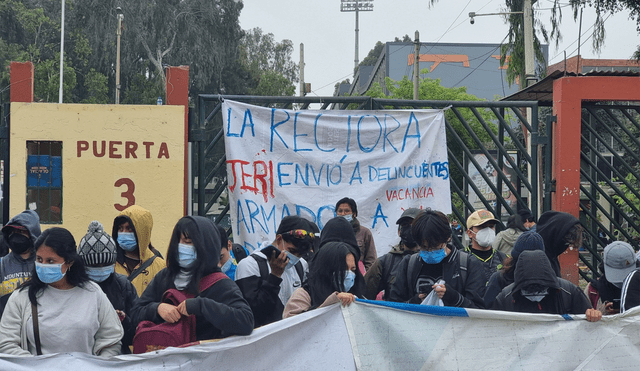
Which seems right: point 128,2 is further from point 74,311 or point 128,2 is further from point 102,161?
point 74,311

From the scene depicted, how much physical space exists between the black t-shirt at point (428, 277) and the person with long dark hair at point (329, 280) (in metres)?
0.57

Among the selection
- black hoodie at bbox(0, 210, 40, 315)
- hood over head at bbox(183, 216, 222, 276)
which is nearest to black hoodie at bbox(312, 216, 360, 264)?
hood over head at bbox(183, 216, 222, 276)

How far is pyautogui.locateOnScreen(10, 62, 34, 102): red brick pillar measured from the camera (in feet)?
21.6

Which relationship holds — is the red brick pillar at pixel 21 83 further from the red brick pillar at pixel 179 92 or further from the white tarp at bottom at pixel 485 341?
the white tarp at bottom at pixel 485 341

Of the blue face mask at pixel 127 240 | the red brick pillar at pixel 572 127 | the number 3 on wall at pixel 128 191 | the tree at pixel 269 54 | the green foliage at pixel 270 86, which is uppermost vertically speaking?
the tree at pixel 269 54

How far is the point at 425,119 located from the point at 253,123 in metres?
1.80

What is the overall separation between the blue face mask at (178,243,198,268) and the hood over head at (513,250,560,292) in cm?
183

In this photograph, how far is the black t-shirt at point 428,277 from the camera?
4.13 metres

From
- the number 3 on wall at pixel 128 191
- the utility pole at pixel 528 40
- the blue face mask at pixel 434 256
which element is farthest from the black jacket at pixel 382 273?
the utility pole at pixel 528 40

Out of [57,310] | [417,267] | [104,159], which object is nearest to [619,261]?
[417,267]

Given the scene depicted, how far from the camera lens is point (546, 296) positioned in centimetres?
392

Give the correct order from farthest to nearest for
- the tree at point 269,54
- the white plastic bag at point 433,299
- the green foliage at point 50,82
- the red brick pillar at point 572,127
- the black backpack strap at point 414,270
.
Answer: the tree at point 269,54 < the green foliage at point 50,82 < the red brick pillar at point 572,127 < the black backpack strap at point 414,270 < the white plastic bag at point 433,299

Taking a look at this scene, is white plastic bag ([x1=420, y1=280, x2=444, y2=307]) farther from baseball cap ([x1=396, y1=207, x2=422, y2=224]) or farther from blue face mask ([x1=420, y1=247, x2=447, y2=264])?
baseball cap ([x1=396, y1=207, x2=422, y2=224])

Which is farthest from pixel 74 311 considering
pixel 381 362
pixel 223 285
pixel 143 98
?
pixel 143 98
